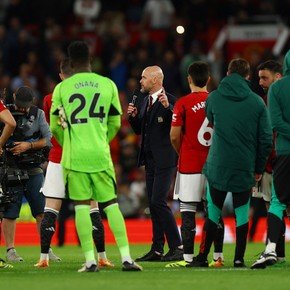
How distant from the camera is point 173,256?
14664 millimetres

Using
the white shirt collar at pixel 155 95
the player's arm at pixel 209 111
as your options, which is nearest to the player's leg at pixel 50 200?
the player's arm at pixel 209 111

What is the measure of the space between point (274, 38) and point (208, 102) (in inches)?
558

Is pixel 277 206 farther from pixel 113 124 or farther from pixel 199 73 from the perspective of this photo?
pixel 113 124

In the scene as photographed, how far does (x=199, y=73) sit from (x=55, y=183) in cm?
194

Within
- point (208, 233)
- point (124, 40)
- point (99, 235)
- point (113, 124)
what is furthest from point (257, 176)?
point (124, 40)

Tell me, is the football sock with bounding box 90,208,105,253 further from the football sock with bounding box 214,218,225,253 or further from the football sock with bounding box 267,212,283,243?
the football sock with bounding box 267,212,283,243

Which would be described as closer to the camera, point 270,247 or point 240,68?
point 270,247

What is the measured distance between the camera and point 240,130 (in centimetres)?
1273

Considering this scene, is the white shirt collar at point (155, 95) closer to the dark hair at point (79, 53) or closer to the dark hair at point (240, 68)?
the dark hair at point (240, 68)

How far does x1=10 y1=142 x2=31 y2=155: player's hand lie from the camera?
48.4ft

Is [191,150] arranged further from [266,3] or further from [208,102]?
[266,3]

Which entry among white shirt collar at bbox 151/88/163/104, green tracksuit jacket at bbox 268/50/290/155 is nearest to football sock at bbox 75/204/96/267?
green tracksuit jacket at bbox 268/50/290/155

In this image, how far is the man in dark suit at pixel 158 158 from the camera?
14.7 metres

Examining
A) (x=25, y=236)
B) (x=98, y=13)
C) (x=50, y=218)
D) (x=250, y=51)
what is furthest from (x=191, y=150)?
(x=98, y=13)
